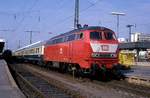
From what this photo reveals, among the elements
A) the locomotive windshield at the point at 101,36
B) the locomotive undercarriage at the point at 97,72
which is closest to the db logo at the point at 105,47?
the locomotive windshield at the point at 101,36

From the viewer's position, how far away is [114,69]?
934 inches

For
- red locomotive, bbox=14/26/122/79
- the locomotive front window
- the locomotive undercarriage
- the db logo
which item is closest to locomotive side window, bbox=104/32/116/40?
red locomotive, bbox=14/26/122/79

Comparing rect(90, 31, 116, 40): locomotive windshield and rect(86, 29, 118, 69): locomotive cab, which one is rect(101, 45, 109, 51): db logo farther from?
rect(90, 31, 116, 40): locomotive windshield

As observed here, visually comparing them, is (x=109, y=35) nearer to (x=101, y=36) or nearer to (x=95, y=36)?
(x=101, y=36)

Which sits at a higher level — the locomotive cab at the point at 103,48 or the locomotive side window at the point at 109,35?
the locomotive side window at the point at 109,35

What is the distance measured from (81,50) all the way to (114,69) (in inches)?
93.8

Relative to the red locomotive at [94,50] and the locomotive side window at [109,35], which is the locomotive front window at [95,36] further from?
the locomotive side window at [109,35]

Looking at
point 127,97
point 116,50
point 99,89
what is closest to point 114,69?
point 116,50

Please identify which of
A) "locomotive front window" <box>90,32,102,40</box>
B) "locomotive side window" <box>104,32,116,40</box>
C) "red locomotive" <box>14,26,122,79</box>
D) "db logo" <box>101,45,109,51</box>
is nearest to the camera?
"red locomotive" <box>14,26,122,79</box>

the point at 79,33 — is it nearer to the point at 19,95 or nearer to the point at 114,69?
the point at 114,69

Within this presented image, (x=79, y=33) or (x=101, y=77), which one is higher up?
(x=79, y=33)

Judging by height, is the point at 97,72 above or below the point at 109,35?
below

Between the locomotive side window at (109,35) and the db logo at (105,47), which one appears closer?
the db logo at (105,47)

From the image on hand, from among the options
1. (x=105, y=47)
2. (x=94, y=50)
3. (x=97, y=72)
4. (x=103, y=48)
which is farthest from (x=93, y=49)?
(x=97, y=72)
